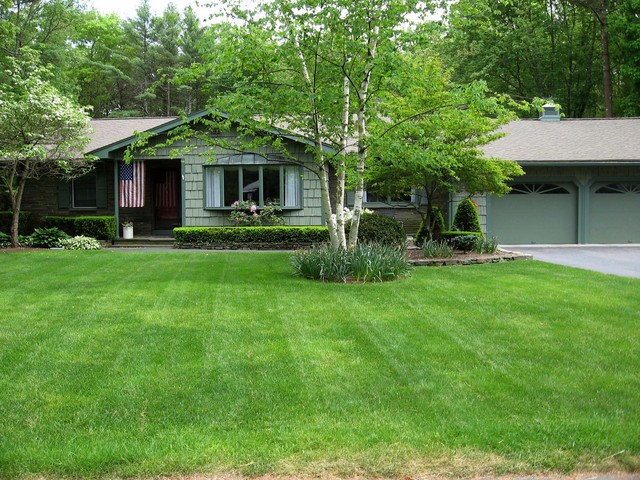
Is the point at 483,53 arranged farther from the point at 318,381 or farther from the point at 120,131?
the point at 318,381

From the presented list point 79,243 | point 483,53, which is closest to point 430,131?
point 79,243

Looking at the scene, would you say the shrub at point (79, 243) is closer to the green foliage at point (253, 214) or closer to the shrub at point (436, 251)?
the green foliage at point (253, 214)

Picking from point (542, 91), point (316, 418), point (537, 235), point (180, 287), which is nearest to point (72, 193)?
point (180, 287)

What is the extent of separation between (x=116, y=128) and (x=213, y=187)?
624cm

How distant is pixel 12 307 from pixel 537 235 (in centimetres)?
1665

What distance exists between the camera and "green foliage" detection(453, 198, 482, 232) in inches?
640

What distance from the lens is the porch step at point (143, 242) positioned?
19.0m

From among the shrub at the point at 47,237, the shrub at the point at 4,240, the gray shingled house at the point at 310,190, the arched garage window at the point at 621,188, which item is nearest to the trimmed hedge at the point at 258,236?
the gray shingled house at the point at 310,190

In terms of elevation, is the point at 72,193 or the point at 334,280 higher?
the point at 72,193

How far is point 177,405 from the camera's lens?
4406mm

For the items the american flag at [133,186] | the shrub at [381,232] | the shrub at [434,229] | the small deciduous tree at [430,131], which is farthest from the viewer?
the american flag at [133,186]

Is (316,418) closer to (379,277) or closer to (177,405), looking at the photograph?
(177,405)

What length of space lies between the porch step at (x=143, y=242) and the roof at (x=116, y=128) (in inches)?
139

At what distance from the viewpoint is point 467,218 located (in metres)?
16.3
